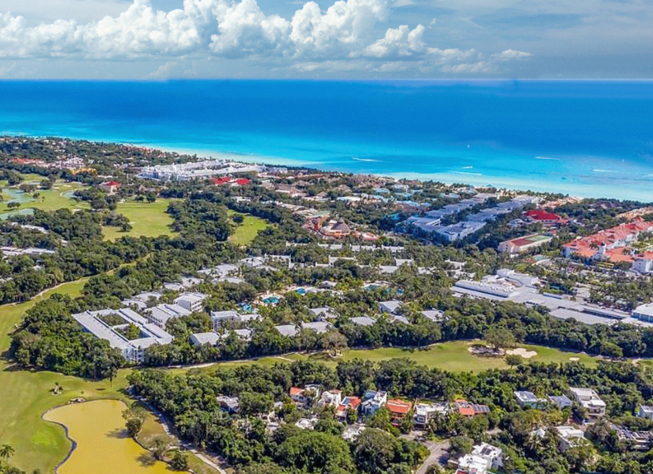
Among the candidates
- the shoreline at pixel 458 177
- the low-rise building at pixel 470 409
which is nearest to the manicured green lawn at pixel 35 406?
the low-rise building at pixel 470 409

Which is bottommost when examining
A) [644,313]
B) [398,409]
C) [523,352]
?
[523,352]

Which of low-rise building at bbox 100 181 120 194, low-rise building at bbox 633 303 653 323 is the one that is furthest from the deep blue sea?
low-rise building at bbox 633 303 653 323

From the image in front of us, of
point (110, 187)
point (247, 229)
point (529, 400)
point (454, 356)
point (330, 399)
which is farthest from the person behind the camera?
point (110, 187)

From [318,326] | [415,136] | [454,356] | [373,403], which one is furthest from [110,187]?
[415,136]

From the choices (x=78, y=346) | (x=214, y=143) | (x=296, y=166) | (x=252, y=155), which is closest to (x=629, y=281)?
(x=78, y=346)

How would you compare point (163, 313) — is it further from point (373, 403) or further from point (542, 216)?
point (542, 216)

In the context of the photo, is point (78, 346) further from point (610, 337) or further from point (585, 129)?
point (585, 129)
